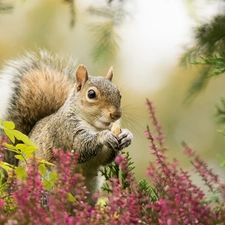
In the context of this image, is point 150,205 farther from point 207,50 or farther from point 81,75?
point 81,75

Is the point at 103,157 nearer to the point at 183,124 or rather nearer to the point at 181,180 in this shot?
the point at 181,180

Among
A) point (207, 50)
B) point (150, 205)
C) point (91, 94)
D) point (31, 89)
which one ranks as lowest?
point (150, 205)

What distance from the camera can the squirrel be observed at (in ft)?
8.15

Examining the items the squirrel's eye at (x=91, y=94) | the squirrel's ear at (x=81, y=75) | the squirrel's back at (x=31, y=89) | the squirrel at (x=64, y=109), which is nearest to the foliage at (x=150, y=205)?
the squirrel at (x=64, y=109)

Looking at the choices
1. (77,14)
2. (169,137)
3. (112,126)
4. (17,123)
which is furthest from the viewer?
(169,137)

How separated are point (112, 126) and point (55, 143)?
0.28m

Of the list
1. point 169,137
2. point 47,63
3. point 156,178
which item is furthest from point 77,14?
point 169,137

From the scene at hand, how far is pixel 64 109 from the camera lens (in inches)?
106

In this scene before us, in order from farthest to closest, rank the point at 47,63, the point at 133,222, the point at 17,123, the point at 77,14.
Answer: the point at 47,63 → the point at 17,123 → the point at 77,14 → the point at 133,222

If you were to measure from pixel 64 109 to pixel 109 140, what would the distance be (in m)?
0.37

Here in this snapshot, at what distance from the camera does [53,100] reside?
3082 millimetres

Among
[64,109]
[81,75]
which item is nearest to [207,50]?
[81,75]

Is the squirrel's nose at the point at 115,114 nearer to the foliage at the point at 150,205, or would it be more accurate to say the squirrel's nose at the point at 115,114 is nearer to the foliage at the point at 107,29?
the foliage at the point at 107,29

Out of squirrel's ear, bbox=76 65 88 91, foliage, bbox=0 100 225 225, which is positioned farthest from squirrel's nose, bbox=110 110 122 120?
foliage, bbox=0 100 225 225
